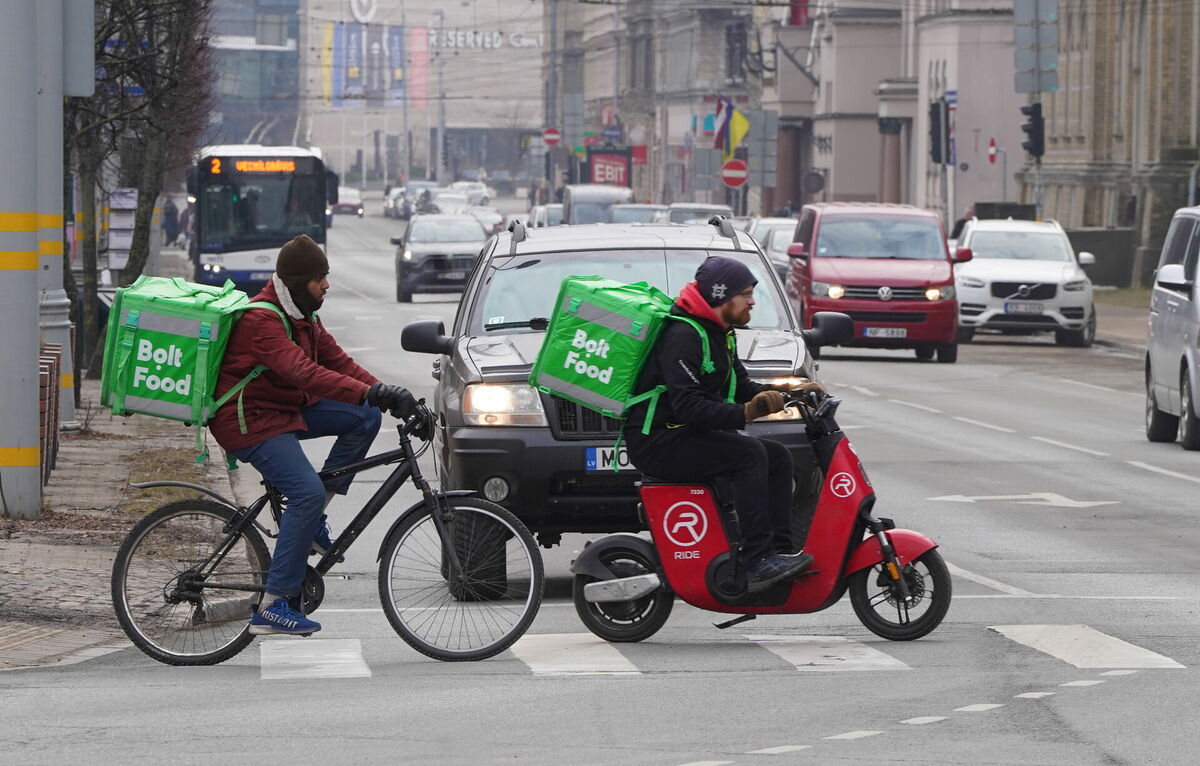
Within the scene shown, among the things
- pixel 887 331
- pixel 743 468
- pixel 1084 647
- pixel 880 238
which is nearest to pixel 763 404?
pixel 743 468

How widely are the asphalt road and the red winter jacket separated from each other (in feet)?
2.98

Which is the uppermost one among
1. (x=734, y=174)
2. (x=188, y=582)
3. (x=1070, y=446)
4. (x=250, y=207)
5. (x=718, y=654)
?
(x=734, y=174)

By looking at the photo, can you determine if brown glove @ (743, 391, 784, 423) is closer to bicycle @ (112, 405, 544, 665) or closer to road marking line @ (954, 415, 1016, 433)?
bicycle @ (112, 405, 544, 665)

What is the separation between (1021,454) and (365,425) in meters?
10.3

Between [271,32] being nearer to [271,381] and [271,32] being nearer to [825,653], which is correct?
[271,381]

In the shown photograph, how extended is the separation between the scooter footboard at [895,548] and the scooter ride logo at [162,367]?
265 centimetres

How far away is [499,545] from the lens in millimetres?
8750

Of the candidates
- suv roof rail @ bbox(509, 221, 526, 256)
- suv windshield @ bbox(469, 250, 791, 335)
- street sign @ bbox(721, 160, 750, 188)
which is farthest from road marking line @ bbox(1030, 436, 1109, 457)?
street sign @ bbox(721, 160, 750, 188)

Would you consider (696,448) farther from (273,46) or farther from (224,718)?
(273,46)

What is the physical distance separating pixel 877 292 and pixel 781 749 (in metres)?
22.3

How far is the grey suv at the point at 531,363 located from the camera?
1053 centimetres

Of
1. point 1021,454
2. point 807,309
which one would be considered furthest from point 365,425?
point 807,309

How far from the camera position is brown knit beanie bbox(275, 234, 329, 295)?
8.67 m

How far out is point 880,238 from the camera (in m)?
30.0
